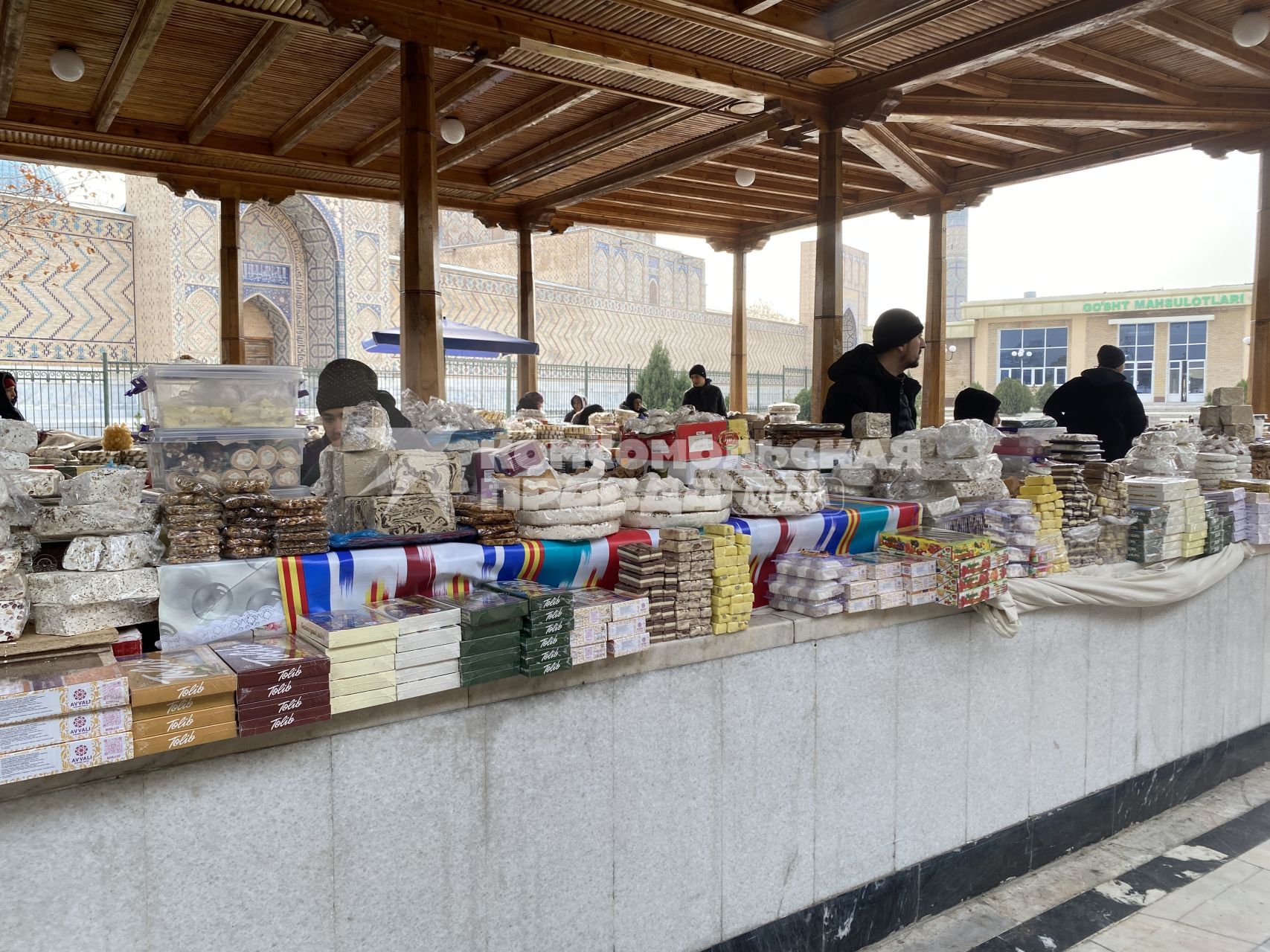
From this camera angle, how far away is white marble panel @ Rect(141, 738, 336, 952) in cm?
181

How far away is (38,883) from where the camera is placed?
1682 millimetres

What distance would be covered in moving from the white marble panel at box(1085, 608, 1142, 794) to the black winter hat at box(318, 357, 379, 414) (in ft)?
10.1

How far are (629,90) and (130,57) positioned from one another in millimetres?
3567

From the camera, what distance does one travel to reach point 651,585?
248 centimetres

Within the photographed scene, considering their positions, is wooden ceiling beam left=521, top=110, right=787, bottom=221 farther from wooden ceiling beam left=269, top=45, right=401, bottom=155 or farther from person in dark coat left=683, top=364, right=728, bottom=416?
wooden ceiling beam left=269, top=45, right=401, bottom=155

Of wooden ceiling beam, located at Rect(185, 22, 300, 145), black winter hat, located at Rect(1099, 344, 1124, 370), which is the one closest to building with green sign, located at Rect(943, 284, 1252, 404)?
black winter hat, located at Rect(1099, 344, 1124, 370)

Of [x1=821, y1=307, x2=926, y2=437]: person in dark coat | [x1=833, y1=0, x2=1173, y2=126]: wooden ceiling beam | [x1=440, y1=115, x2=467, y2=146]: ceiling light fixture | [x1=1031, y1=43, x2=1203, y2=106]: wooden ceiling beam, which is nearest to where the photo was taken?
[x1=821, y1=307, x2=926, y2=437]: person in dark coat

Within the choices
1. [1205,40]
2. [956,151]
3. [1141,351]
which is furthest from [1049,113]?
[1141,351]

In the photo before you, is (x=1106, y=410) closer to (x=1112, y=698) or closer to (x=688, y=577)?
(x=1112, y=698)

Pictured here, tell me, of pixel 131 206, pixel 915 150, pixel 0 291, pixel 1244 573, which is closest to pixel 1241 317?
pixel 915 150

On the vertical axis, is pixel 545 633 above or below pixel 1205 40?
below

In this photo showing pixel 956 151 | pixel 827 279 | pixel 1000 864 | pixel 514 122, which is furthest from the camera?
pixel 956 151

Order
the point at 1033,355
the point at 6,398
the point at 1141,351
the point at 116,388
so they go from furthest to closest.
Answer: the point at 1033,355
the point at 1141,351
the point at 116,388
the point at 6,398

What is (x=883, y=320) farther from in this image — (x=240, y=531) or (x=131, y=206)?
(x=131, y=206)
